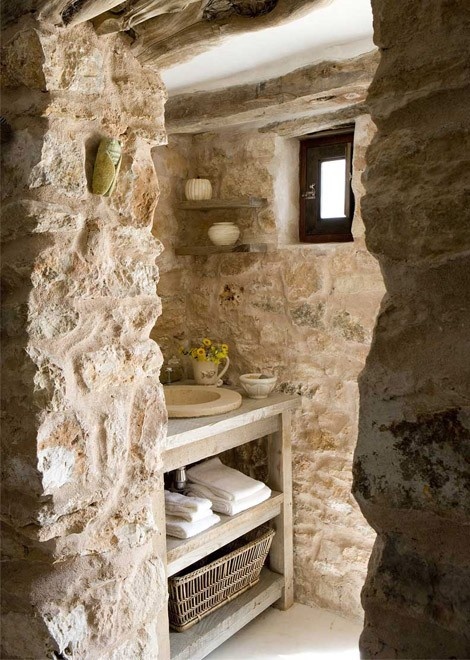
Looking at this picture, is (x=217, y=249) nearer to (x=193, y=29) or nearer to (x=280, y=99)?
(x=280, y=99)

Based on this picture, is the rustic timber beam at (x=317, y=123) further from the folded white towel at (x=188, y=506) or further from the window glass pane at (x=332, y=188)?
the folded white towel at (x=188, y=506)

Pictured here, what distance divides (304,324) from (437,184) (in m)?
2.06

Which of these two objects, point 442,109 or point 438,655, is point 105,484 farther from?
point 442,109

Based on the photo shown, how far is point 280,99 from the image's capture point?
2.24m

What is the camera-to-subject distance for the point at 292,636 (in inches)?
→ 98.7

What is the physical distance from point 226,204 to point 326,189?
0.45 m

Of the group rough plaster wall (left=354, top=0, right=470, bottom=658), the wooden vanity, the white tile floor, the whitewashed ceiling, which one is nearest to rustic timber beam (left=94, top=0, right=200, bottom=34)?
the whitewashed ceiling

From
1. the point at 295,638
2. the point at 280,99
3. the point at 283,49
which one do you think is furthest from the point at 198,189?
the point at 295,638

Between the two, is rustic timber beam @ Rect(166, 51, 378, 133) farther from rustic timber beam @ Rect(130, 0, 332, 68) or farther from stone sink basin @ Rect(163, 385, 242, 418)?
stone sink basin @ Rect(163, 385, 242, 418)

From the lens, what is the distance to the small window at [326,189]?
8.71ft

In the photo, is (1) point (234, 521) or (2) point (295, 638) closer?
(1) point (234, 521)

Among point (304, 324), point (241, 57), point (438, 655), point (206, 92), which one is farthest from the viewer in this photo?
point (304, 324)

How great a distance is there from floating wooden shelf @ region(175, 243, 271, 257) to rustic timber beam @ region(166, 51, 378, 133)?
51 centimetres

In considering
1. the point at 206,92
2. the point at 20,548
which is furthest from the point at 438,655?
the point at 206,92
